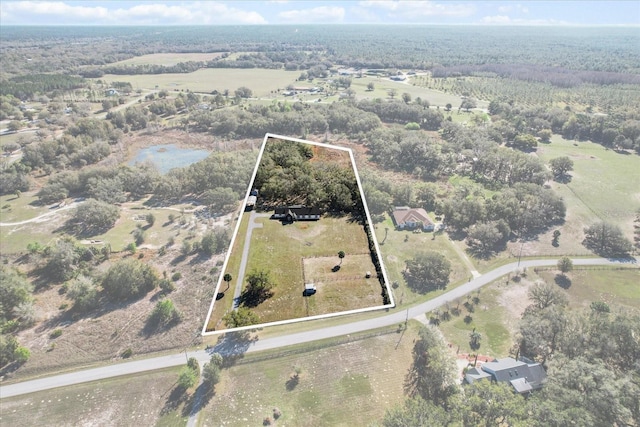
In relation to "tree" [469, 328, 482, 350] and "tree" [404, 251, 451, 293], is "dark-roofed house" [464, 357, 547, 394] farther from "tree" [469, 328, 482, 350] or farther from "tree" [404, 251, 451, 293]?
"tree" [404, 251, 451, 293]

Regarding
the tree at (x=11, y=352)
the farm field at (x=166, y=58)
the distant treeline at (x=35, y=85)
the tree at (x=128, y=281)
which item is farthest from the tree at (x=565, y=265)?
the farm field at (x=166, y=58)

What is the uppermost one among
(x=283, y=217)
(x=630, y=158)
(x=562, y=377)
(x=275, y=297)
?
(x=283, y=217)

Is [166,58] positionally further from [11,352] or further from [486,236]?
[486,236]

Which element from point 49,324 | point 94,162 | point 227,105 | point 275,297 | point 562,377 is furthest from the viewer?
point 227,105

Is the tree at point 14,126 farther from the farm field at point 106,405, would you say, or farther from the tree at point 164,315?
the farm field at point 106,405

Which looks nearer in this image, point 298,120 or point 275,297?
point 275,297

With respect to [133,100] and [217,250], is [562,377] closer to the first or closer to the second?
[217,250]

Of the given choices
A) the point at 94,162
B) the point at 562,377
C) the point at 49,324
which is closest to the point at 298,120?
the point at 94,162
